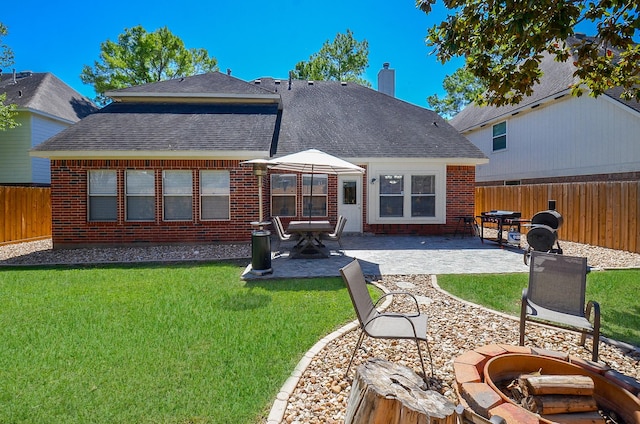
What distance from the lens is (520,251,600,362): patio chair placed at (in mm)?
3824

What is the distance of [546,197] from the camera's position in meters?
12.6

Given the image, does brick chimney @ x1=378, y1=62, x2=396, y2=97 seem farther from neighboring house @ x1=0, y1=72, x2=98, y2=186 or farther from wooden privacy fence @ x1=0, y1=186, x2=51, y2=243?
neighboring house @ x1=0, y1=72, x2=98, y2=186

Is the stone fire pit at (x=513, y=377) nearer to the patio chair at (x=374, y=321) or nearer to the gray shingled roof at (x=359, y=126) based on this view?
the patio chair at (x=374, y=321)

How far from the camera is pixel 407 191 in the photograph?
43.6 feet

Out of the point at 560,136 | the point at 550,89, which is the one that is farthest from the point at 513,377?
the point at 550,89

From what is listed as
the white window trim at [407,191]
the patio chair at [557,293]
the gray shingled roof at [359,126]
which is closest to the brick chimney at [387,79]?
the gray shingled roof at [359,126]

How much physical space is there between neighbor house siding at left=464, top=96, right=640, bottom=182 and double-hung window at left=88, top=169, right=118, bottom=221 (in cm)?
1747

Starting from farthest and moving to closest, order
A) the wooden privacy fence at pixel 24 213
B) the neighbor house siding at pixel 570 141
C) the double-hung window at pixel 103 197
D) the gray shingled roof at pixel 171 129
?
the wooden privacy fence at pixel 24 213 → the neighbor house siding at pixel 570 141 → the double-hung window at pixel 103 197 → the gray shingled roof at pixel 171 129

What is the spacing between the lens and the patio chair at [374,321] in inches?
129

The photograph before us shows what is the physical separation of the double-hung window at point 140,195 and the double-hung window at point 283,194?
4.27 m

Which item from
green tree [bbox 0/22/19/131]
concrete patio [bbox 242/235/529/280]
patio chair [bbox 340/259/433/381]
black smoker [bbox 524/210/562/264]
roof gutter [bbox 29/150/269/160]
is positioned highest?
green tree [bbox 0/22/19/131]

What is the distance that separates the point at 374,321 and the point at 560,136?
48.6 ft

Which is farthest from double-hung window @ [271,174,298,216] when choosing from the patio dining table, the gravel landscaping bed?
the gravel landscaping bed

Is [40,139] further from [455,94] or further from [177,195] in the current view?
[455,94]
